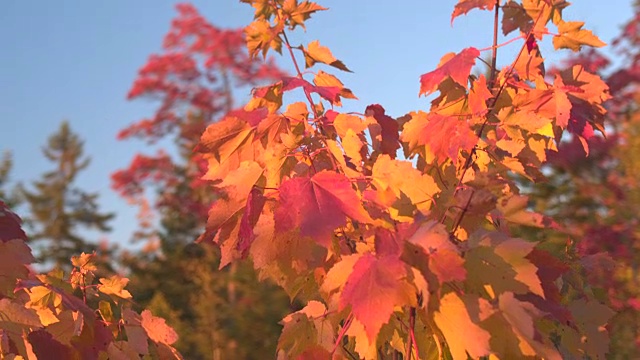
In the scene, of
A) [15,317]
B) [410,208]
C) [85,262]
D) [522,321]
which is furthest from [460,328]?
[85,262]

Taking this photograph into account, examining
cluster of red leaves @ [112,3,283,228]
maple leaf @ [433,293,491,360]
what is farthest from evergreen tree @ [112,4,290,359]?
maple leaf @ [433,293,491,360]

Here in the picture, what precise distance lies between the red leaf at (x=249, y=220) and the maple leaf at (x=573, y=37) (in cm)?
106

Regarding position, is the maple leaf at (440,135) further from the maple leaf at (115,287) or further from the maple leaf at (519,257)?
the maple leaf at (115,287)

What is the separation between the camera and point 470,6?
200 centimetres

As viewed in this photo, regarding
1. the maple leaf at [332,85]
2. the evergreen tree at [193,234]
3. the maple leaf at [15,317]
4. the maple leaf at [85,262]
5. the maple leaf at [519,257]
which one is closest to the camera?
the maple leaf at [519,257]

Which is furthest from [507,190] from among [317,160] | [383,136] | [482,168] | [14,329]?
[14,329]

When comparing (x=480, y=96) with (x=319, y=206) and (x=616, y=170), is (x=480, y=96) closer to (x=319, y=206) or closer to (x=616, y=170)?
(x=319, y=206)

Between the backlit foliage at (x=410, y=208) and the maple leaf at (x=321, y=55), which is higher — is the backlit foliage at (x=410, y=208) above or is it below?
below

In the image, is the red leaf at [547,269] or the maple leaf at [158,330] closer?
the red leaf at [547,269]

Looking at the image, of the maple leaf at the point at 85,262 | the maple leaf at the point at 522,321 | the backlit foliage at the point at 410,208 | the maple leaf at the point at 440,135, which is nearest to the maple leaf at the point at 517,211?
the backlit foliage at the point at 410,208

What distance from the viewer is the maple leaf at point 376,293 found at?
1.21 meters

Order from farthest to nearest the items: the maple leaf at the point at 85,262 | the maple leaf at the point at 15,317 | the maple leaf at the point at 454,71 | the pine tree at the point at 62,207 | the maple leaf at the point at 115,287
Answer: the pine tree at the point at 62,207
the maple leaf at the point at 85,262
the maple leaf at the point at 115,287
the maple leaf at the point at 454,71
the maple leaf at the point at 15,317

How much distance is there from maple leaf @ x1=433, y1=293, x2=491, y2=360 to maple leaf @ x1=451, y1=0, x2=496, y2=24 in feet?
Answer: 3.33

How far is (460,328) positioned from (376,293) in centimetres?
19
